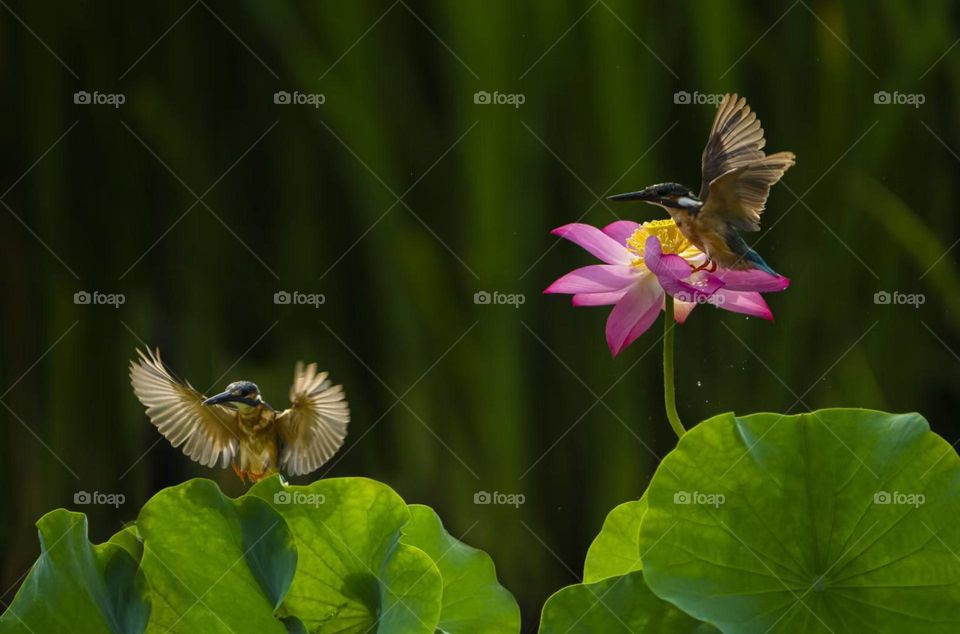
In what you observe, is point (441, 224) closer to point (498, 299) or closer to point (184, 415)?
point (498, 299)

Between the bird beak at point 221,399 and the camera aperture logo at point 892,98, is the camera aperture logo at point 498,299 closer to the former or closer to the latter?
the camera aperture logo at point 892,98

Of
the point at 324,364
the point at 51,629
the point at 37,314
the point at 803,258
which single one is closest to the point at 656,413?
the point at 803,258

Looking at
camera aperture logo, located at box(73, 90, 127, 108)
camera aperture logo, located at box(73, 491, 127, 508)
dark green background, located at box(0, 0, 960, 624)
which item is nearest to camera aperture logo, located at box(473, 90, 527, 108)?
dark green background, located at box(0, 0, 960, 624)

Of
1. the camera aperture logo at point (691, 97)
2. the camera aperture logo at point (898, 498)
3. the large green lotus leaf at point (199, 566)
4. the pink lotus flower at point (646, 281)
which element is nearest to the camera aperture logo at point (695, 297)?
the pink lotus flower at point (646, 281)

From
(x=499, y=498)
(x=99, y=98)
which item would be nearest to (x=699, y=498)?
(x=499, y=498)

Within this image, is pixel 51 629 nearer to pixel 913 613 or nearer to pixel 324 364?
pixel 913 613
